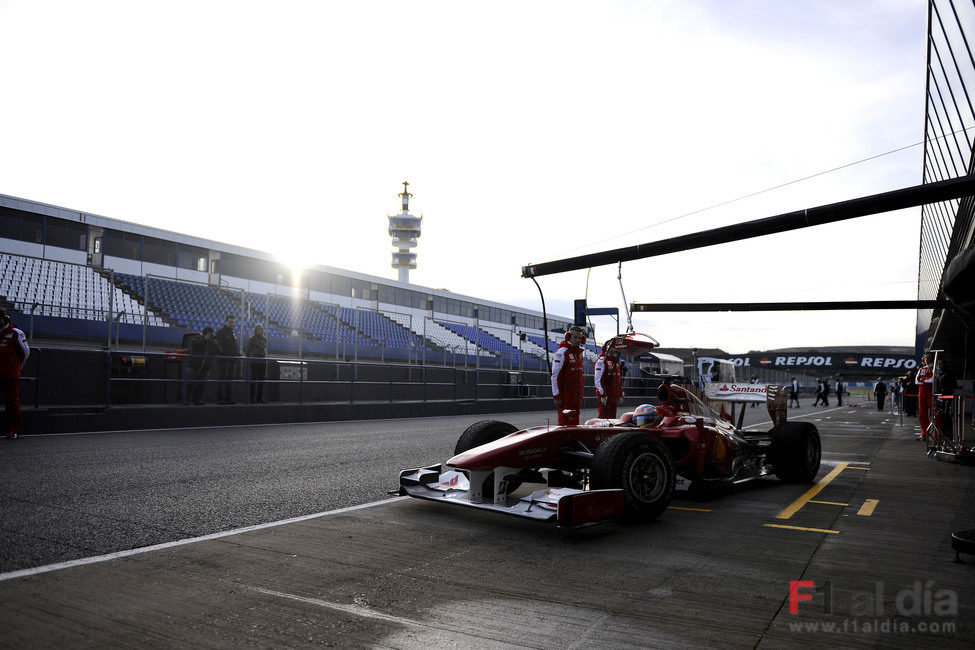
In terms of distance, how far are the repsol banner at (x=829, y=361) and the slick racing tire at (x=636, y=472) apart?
72.7 meters

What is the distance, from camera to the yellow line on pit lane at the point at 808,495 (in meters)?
5.51

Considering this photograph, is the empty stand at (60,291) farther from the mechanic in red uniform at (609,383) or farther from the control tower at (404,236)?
the control tower at (404,236)

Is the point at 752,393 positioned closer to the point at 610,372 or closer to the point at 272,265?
the point at 610,372

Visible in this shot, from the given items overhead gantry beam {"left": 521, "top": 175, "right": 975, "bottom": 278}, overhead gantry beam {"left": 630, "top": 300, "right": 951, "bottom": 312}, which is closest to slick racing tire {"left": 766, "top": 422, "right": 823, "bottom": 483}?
overhead gantry beam {"left": 521, "top": 175, "right": 975, "bottom": 278}

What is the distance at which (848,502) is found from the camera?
20.1 feet

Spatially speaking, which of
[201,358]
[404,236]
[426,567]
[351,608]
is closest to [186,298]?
[201,358]

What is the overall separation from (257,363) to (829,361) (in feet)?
259

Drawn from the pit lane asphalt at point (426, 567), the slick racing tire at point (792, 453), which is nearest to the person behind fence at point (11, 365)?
the pit lane asphalt at point (426, 567)

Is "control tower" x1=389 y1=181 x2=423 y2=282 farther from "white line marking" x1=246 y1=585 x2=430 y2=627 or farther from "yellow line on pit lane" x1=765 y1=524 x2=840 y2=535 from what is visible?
"white line marking" x1=246 y1=585 x2=430 y2=627

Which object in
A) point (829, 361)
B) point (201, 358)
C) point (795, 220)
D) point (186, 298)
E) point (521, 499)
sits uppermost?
point (795, 220)

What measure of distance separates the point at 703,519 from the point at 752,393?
3.18 metres

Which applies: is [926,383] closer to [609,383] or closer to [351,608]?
[609,383]

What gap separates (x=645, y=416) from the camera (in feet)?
20.0

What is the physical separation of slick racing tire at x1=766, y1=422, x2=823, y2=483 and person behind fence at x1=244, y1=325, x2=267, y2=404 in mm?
11000
